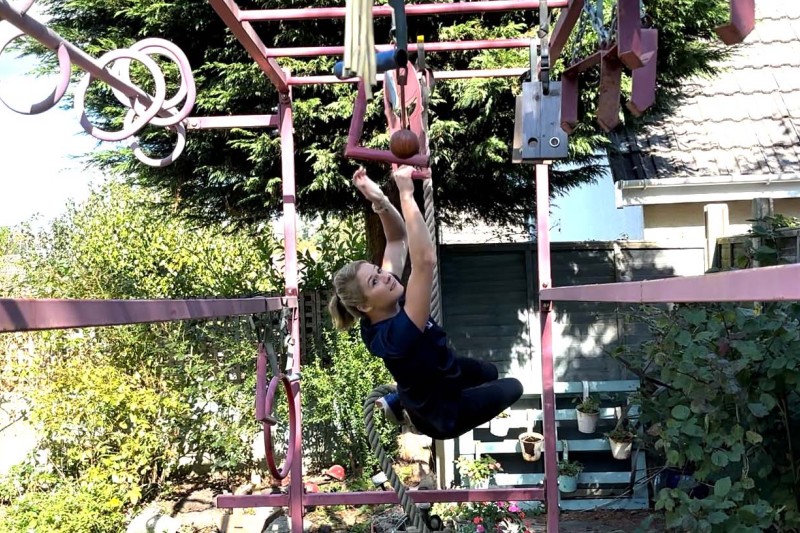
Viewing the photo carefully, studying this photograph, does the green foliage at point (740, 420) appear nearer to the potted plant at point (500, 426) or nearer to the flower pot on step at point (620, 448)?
the flower pot on step at point (620, 448)

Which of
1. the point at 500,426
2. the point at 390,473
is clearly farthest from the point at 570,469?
the point at 390,473

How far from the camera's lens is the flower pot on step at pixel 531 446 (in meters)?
4.95

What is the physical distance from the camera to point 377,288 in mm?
2252

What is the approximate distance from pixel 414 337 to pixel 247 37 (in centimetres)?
147

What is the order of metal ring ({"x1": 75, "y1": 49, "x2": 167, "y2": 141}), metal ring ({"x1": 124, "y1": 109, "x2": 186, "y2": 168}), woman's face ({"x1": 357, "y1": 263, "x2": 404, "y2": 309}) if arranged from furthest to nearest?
metal ring ({"x1": 124, "y1": 109, "x2": 186, "y2": 168})
metal ring ({"x1": 75, "y1": 49, "x2": 167, "y2": 141})
woman's face ({"x1": 357, "y1": 263, "x2": 404, "y2": 309})

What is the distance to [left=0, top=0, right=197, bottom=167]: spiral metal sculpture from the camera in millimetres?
2002

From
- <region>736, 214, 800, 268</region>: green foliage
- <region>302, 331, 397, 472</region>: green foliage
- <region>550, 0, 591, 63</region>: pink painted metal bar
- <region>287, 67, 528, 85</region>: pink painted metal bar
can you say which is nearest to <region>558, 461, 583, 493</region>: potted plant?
<region>302, 331, 397, 472</region>: green foliage

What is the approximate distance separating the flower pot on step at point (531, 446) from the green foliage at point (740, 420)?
83.4 inches

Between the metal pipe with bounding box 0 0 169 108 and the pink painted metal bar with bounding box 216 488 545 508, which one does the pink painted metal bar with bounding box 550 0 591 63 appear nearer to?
the metal pipe with bounding box 0 0 169 108

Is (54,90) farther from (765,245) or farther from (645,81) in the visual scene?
(765,245)

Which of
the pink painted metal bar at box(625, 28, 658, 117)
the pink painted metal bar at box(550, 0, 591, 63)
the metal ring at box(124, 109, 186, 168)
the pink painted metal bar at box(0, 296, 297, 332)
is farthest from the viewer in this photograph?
the metal ring at box(124, 109, 186, 168)

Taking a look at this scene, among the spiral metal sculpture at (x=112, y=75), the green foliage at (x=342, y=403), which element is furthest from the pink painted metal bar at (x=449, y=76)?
the green foliage at (x=342, y=403)

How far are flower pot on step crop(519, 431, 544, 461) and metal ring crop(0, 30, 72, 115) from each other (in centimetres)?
379

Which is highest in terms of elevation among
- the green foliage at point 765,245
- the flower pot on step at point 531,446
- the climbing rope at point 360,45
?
the climbing rope at point 360,45
